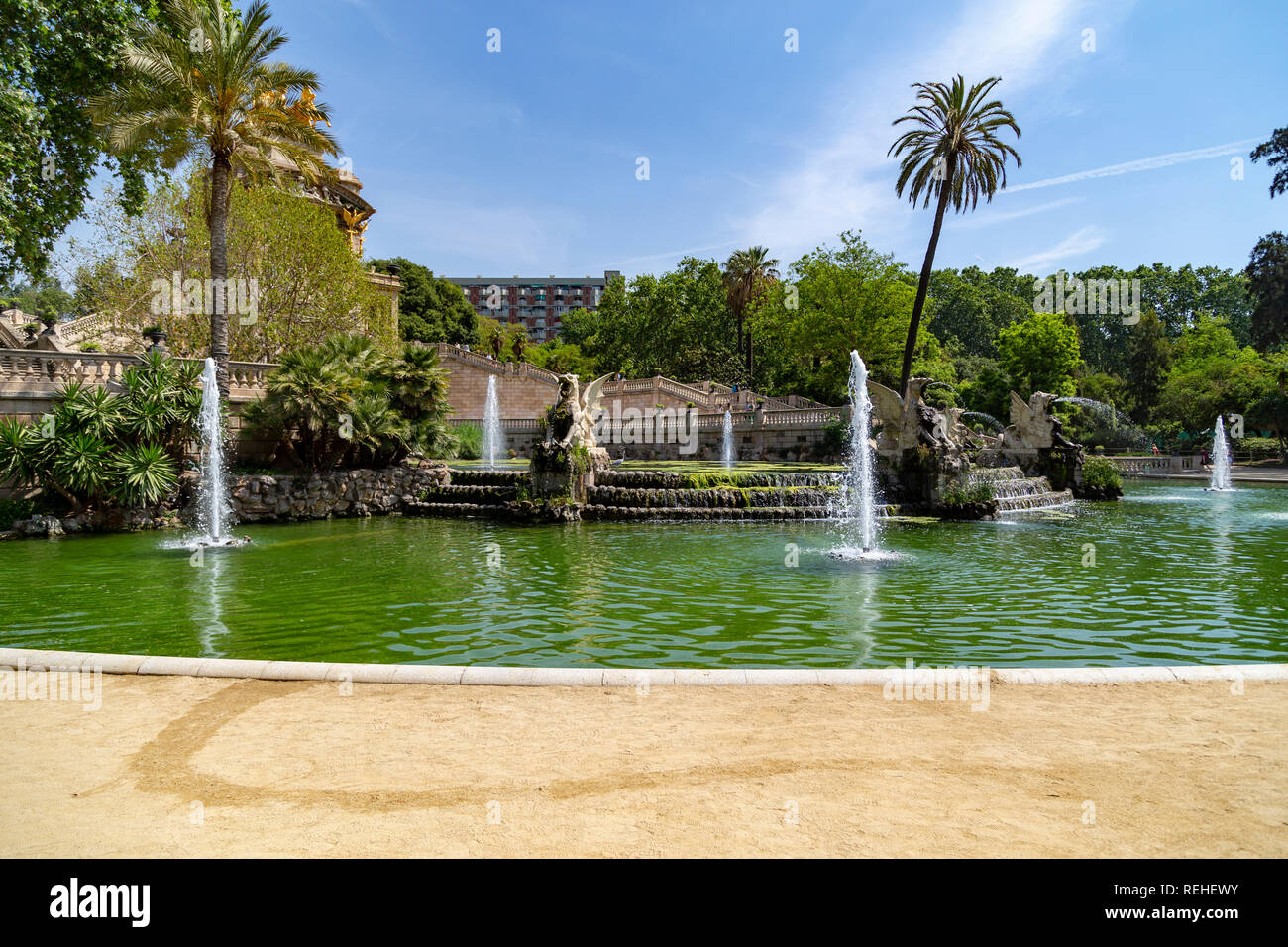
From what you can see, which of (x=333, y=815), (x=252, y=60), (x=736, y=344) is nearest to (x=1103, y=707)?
(x=333, y=815)

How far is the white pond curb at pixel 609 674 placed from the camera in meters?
6.27

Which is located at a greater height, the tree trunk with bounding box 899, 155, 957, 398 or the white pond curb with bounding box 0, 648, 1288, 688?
the tree trunk with bounding box 899, 155, 957, 398

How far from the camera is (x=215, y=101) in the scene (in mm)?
22016

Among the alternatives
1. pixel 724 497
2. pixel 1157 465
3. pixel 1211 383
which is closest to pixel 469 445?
pixel 724 497

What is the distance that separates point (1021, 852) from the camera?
356cm

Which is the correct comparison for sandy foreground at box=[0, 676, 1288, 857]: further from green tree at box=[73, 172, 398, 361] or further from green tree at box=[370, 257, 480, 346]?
green tree at box=[370, 257, 480, 346]

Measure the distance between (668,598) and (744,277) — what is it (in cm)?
5780

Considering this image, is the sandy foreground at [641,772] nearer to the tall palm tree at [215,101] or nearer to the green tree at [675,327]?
the tall palm tree at [215,101]

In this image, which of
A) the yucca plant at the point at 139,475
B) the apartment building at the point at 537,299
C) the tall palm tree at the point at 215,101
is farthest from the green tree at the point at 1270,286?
the apartment building at the point at 537,299

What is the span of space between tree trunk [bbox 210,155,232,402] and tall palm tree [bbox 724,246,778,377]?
4618 cm

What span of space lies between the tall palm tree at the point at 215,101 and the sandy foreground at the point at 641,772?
19.6 m

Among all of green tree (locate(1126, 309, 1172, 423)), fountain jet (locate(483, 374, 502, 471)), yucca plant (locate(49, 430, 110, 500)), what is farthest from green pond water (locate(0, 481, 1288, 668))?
green tree (locate(1126, 309, 1172, 423))

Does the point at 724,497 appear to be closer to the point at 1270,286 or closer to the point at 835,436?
the point at 835,436

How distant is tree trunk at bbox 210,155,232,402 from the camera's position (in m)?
22.3
